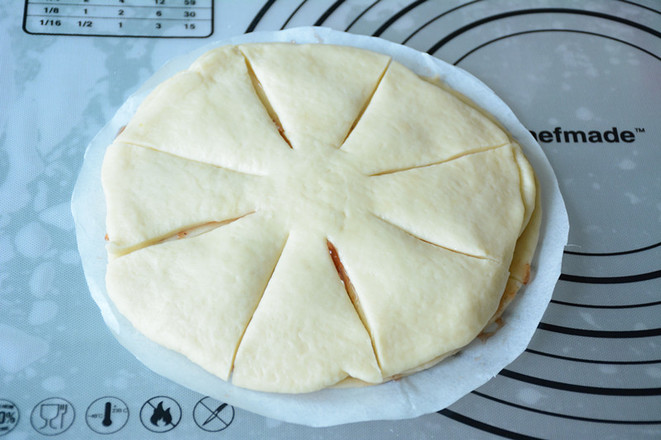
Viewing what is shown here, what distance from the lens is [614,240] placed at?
1.83 meters

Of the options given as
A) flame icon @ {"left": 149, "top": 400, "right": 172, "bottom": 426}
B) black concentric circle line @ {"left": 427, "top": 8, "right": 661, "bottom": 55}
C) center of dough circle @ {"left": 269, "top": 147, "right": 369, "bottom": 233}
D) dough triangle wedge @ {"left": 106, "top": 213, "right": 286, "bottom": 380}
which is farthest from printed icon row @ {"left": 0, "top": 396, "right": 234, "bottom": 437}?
black concentric circle line @ {"left": 427, "top": 8, "right": 661, "bottom": 55}

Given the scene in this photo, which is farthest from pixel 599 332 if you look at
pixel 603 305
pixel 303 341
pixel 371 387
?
pixel 303 341

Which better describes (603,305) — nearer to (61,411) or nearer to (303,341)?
(303,341)

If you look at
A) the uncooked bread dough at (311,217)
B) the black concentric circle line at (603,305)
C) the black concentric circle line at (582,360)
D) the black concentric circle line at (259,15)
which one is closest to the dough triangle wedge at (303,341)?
the uncooked bread dough at (311,217)

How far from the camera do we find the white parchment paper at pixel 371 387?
1.46 metres

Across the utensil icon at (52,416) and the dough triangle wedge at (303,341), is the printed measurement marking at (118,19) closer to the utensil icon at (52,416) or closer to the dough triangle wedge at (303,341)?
the dough triangle wedge at (303,341)

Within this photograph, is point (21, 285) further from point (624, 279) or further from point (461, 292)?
point (624, 279)

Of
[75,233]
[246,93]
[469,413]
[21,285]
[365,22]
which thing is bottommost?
[469,413]

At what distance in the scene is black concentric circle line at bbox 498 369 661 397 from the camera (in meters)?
1.62

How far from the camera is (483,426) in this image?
1.56 meters

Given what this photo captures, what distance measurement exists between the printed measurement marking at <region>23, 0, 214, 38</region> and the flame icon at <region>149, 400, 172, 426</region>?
3.97 feet

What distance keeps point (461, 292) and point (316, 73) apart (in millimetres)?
742

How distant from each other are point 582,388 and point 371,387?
59 cm

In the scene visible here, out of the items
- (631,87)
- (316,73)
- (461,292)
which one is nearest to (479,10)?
(631,87)
